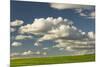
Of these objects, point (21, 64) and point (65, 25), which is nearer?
point (21, 64)

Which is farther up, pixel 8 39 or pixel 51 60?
pixel 8 39

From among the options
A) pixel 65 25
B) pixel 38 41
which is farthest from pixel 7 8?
pixel 65 25

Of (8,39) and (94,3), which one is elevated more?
(94,3)

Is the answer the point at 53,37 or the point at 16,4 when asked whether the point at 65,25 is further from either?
the point at 16,4

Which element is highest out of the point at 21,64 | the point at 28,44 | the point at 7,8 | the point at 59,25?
the point at 7,8

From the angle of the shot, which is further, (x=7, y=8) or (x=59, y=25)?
(x=59, y=25)

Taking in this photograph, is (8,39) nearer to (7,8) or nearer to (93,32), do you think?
(7,8)

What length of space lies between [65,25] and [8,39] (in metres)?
0.58

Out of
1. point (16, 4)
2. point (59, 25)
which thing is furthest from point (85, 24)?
point (16, 4)

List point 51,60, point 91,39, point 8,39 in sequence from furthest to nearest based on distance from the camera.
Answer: point 91,39 < point 51,60 < point 8,39

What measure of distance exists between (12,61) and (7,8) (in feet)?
1.58

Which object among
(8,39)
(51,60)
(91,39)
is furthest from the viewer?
(91,39)

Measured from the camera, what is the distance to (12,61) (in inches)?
84.6

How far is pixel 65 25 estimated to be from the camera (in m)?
2.33
